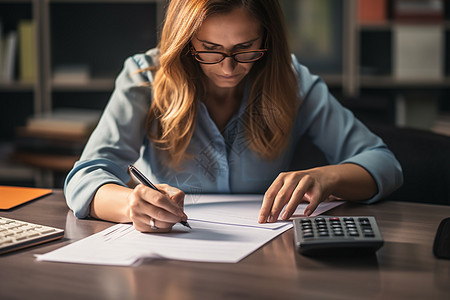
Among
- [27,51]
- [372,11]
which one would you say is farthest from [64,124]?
[372,11]

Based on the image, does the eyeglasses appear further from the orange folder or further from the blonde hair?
the orange folder

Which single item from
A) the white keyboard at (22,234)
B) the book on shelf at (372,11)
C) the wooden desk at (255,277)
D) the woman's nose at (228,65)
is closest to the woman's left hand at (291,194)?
the wooden desk at (255,277)

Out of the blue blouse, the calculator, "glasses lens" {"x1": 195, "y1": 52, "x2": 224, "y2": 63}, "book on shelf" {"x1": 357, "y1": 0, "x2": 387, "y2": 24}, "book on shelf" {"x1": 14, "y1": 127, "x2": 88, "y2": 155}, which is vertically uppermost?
"book on shelf" {"x1": 357, "y1": 0, "x2": 387, "y2": 24}

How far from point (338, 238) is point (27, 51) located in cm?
255

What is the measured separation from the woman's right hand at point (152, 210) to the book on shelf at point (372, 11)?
232cm

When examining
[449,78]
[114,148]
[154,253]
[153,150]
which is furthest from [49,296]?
[449,78]

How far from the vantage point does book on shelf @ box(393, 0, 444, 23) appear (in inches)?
120

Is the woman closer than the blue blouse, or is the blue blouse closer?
the woman

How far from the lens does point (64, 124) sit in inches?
115

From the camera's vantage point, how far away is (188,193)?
4.48 ft

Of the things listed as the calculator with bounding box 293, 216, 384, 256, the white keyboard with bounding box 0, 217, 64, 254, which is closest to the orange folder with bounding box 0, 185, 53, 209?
the white keyboard with bounding box 0, 217, 64, 254

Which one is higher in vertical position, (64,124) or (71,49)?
(71,49)

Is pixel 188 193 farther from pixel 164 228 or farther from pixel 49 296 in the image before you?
pixel 49 296

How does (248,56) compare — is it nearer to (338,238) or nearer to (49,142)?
(338,238)
